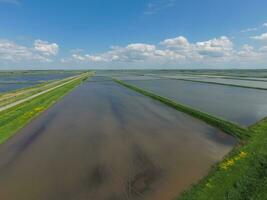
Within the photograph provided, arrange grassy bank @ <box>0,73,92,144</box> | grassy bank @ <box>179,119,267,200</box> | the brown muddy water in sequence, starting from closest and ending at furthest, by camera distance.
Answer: grassy bank @ <box>179,119,267,200</box>
the brown muddy water
grassy bank @ <box>0,73,92,144</box>

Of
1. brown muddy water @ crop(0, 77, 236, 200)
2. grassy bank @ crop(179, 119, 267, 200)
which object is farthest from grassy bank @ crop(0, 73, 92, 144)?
grassy bank @ crop(179, 119, 267, 200)

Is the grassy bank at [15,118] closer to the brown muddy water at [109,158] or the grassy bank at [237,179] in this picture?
the brown muddy water at [109,158]

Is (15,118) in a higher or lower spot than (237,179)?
lower

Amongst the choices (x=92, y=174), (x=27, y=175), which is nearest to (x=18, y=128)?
(x=27, y=175)

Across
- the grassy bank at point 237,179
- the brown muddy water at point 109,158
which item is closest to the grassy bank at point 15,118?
the brown muddy water at point 109,158

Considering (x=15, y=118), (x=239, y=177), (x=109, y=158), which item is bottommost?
(x=15, y=118)

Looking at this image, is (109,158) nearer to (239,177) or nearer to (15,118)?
(239,177)

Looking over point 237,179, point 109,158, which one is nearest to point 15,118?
point 109,158

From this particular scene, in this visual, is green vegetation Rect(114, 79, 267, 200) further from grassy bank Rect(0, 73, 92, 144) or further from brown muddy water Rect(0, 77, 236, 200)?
grassy bank Rect(0, 73, 92, 144)
